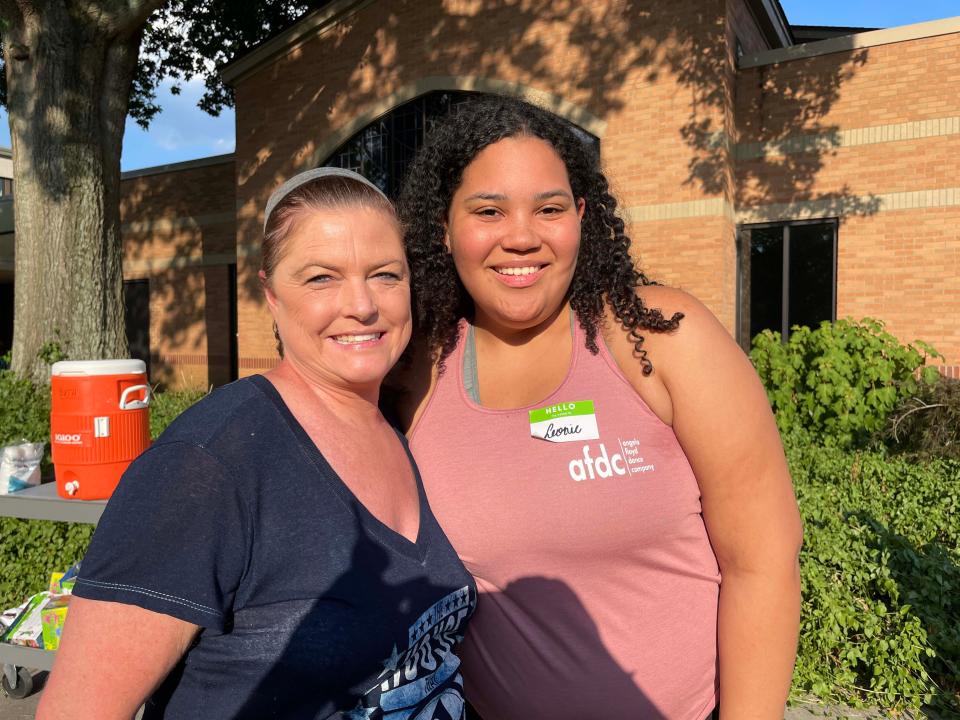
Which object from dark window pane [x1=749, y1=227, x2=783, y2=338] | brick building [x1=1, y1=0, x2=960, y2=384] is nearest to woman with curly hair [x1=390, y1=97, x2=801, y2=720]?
brick building [x1=1, y1=0, x2=960, y2=384]

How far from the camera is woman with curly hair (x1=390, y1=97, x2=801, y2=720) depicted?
63.4 inches

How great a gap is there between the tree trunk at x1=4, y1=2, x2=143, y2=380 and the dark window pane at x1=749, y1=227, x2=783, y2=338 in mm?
10025

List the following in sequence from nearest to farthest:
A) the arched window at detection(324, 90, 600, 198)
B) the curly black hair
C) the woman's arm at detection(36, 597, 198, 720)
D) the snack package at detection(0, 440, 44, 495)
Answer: the woman's arm at detection(36, 597, 198, 720) < the curly black hair < the snack package at detection(0, 440, 44, 495) < the arched window at detection(324, 90, 600, 198)

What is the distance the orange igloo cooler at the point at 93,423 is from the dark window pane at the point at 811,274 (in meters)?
11.3

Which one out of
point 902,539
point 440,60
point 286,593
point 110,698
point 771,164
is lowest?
point 902,539

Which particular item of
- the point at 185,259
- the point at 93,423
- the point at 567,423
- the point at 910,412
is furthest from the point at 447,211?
the point at 185,259

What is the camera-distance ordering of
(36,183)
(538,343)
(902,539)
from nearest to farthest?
(538,343)
(902,539)
(36,183)

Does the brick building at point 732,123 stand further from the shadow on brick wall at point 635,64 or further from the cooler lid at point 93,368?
the cooler lid at point 93,368

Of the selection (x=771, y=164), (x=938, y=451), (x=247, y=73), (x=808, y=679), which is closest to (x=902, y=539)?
(x=808, y=679)

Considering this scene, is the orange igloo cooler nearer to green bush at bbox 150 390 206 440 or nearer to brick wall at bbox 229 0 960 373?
green bush at bbox 150 390 206 440

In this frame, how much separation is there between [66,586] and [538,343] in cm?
261

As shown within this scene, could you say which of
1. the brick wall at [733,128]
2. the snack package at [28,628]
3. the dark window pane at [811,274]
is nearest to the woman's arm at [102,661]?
the snack package at [28,628]

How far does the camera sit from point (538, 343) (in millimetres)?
1884

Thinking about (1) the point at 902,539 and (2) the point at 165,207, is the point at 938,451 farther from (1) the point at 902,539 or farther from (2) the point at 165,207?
(2) the point at 165,207
